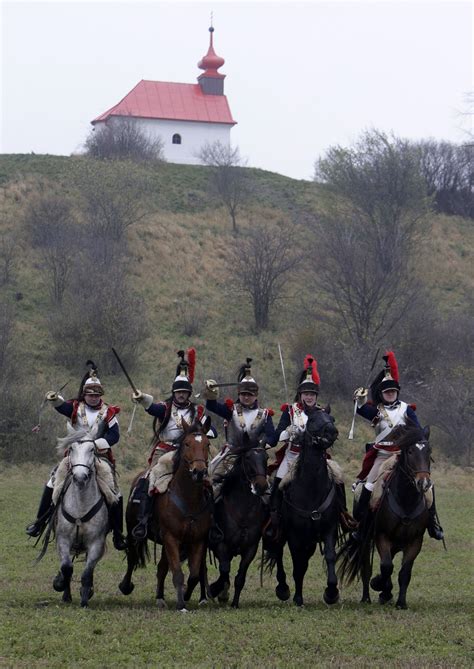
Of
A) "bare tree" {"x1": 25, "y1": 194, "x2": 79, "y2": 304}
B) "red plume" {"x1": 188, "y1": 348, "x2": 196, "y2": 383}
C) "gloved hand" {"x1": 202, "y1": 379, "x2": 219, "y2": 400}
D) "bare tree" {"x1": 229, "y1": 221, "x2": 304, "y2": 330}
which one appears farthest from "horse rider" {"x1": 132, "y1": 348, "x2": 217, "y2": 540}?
"bare tree" {"x1": 229, "y1": 221, "x2": 304, "y2": 330}

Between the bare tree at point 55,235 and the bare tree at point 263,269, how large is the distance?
8.50 metres

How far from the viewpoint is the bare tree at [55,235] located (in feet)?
173

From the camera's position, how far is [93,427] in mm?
14461

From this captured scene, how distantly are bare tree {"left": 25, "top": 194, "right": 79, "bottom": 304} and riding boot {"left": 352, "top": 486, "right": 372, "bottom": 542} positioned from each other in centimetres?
3805

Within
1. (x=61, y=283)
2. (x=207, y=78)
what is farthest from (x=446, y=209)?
(x=61, y=283)

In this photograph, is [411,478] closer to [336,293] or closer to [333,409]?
[333,409]

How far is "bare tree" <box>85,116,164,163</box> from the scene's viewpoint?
74250 mm

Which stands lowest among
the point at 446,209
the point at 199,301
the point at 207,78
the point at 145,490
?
the point at 145,490

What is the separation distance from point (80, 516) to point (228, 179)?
61001mm

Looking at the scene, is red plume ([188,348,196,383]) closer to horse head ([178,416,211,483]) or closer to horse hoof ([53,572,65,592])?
horse head ([178,416,211,483])

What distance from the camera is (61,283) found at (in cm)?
5256

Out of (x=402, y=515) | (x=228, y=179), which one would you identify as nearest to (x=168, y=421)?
(x=402, y=515)

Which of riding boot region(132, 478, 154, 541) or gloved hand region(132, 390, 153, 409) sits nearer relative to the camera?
riding boot region(132, 478, 154, 541)

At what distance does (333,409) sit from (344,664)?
33.3 meters
